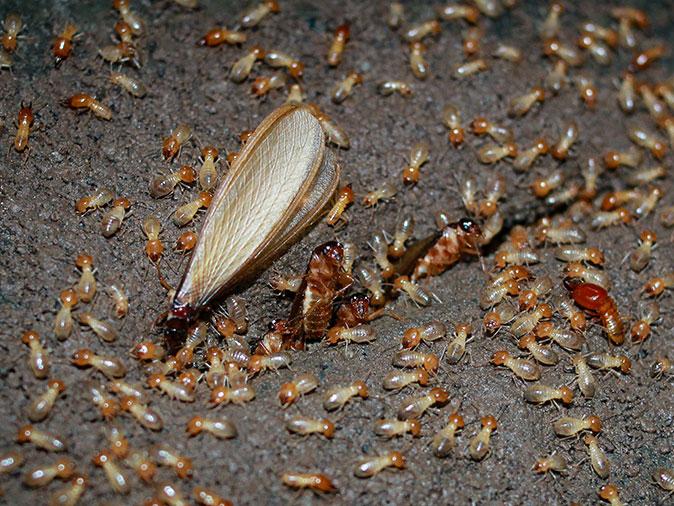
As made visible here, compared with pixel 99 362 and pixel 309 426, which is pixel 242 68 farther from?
pixel 309 426

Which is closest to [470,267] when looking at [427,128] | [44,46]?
[427,128]

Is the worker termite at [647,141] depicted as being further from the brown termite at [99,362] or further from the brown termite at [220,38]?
the brown termite at [99,362]

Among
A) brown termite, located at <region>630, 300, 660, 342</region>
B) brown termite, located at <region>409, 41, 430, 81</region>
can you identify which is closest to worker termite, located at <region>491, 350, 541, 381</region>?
brown termite, located at <region>630, 300, 660, 342</region>

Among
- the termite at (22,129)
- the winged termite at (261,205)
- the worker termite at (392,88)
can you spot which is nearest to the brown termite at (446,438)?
the winged termite at (261,205)

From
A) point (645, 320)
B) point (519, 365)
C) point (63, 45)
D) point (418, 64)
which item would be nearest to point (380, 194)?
point (418, 64)

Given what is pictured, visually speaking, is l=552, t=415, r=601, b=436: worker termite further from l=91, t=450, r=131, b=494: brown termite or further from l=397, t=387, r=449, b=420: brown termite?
l=91, t=450, r=131, b=494: brown termite

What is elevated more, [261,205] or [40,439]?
[261,205]

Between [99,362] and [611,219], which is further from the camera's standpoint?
[611,219]
